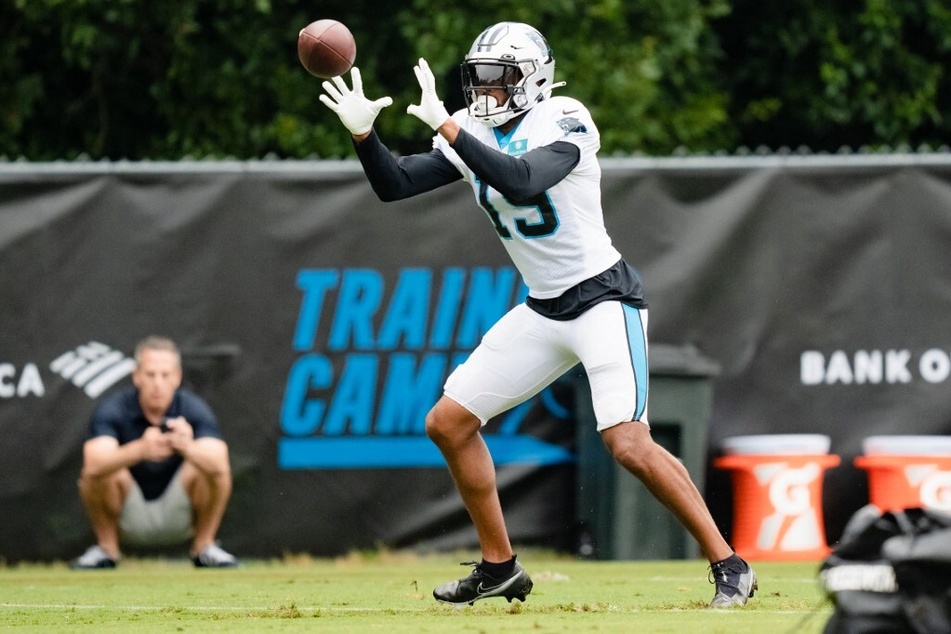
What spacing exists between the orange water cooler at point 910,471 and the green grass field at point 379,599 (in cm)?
73

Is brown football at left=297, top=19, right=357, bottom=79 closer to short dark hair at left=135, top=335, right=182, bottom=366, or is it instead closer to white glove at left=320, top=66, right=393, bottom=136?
white glove at left=320, top=66, right=393, bottom=136

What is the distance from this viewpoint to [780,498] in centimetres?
1020

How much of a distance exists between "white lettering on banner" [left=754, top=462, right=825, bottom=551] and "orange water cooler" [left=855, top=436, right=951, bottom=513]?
0.38 metres

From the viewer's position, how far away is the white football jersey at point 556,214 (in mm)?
7004

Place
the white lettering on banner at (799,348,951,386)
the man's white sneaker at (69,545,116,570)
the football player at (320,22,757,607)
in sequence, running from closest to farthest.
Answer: the football player at (320,22,757,607) < the man's white sneaker at (69,545,116,570) < the white lettering on banner at (799,348,951,386)

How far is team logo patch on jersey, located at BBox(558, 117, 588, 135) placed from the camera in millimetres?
6934

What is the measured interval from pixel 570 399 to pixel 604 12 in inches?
164

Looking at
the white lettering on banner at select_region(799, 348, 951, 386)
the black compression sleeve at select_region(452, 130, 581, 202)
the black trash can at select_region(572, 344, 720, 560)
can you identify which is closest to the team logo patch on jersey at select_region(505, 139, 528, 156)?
the black compression sleeve at select_region(452, 130, 581, 202)

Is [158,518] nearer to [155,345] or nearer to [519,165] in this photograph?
[155,345]

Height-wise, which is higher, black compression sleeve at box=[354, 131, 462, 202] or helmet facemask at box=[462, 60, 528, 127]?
helmet facemask at box=[462, 60, 528, 127]

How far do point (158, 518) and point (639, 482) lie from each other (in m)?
2.77

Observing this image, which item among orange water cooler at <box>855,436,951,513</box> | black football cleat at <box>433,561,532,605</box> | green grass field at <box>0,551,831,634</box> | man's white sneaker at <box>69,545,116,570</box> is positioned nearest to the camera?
green grass field at <box>0,551,831,634</box>

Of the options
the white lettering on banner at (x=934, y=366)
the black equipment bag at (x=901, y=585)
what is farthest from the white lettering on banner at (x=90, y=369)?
the black equipment bag at (x=901, y=585)

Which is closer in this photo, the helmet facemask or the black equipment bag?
the black equipment bag
